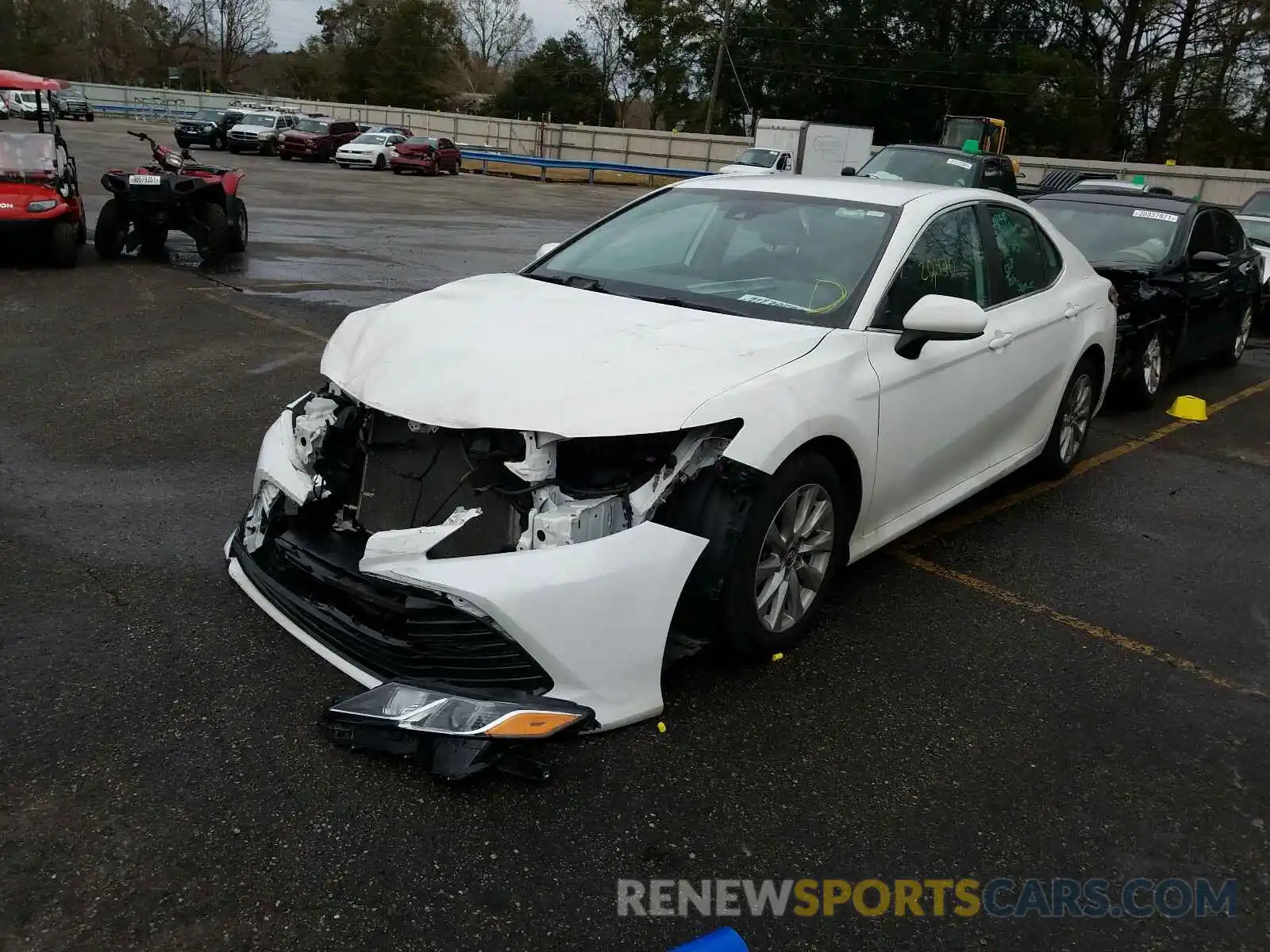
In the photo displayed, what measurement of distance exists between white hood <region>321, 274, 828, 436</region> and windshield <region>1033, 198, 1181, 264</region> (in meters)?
5.61

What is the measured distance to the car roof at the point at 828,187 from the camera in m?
4.52

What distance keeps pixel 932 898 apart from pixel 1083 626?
6.51 ft

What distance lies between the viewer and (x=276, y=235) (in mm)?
15234

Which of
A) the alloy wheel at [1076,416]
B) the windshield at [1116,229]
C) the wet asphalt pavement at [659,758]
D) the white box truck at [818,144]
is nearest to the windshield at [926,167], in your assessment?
the windshield at [1116,229]

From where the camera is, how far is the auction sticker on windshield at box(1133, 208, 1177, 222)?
8469mm

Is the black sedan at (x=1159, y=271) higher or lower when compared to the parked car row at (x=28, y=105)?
lower

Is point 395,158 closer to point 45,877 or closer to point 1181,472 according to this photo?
point 1181,472

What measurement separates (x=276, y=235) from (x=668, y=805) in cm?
1412

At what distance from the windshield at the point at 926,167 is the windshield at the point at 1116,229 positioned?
22.5 ft

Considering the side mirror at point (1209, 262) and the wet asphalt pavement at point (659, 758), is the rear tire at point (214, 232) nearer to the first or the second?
the wet asphalt pavement at point (659, 758)

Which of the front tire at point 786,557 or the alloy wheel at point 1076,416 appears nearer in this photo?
the front tire at point 786,557

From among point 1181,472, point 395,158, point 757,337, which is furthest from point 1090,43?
point 757,337

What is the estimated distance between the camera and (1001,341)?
470 centimetres

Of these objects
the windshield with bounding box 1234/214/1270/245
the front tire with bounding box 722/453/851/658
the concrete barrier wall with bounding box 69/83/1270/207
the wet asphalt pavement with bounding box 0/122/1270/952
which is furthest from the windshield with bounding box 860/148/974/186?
the concrete barrier wall with bounding box 69/83/1270/207
